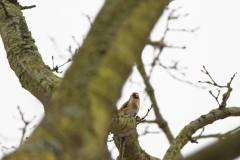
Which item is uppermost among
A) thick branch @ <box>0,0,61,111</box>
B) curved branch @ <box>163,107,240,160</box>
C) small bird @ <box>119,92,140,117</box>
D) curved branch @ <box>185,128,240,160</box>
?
curved branch @ <box>185,128,240,160</box>

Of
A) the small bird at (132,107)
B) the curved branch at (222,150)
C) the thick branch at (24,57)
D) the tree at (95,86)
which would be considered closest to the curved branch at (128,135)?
the thick branch at (24,57)

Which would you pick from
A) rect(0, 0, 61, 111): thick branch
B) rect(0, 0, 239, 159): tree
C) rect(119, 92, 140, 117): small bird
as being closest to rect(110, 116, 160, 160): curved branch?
rect(0, 0, 61, 111): thick branch

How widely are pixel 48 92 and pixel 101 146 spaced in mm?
1702

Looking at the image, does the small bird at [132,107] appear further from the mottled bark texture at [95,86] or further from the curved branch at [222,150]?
the curved branch at [222,150]

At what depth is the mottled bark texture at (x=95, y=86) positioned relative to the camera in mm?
798

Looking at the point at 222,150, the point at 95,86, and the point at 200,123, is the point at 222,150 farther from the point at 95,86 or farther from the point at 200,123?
the point at 200,123

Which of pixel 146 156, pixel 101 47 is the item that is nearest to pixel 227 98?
pixel 146 156

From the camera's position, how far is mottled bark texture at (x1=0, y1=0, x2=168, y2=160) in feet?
2.62

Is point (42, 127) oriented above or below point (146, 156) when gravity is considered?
above

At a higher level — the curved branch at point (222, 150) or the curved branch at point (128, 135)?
the curved branch at point (222, 150)

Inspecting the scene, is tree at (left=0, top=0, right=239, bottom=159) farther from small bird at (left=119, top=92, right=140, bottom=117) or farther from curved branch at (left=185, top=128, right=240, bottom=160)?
small bird at (left=119, top=92, right=140, bottom=117)

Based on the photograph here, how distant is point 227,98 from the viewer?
368 cm

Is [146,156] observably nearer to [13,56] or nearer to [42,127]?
[13,56]

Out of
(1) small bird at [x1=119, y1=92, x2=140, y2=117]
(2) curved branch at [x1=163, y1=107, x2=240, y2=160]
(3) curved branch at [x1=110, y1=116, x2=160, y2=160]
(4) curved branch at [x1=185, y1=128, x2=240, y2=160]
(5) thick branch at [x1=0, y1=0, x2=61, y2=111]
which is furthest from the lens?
(1) small bird at [x1=119, y1=92, x2=140, y2=117]
